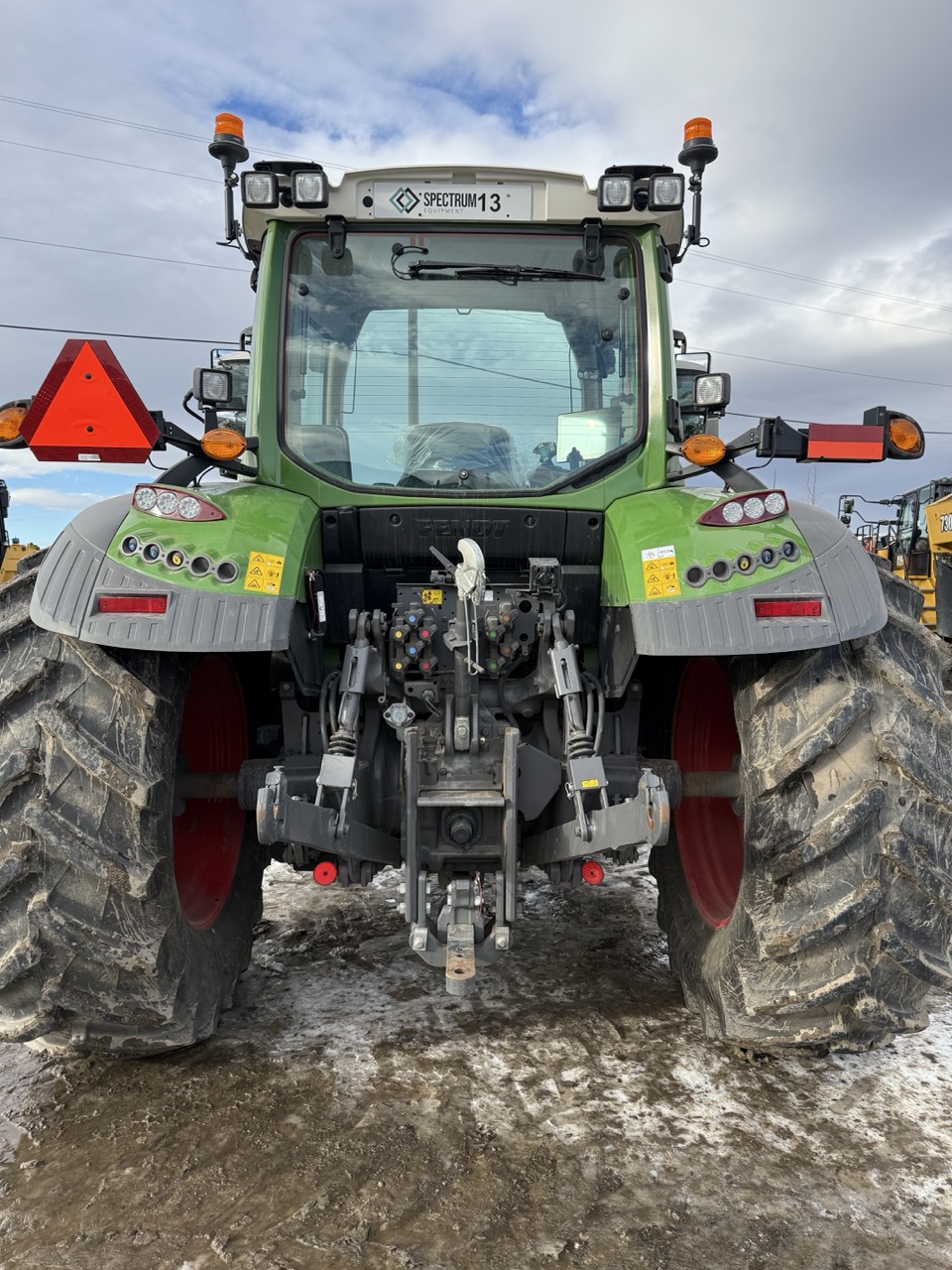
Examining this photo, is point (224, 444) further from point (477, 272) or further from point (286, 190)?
point (477, 272)

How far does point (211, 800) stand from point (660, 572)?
6.04 ft

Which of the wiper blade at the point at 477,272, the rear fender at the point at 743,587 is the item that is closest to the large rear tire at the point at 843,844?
the rear fender at the point at 743,587

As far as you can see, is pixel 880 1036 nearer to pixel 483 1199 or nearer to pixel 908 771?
pixel 908 771

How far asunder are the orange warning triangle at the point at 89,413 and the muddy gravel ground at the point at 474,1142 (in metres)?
1.79

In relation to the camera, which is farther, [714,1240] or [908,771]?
[908,771]

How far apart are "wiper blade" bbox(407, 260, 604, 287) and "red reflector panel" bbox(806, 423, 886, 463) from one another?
110 centimetres

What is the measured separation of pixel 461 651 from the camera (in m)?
2.54

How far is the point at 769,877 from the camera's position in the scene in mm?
2359

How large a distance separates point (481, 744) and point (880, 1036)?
1342 millimetres

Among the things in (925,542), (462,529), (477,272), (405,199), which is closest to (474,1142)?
(462,529)

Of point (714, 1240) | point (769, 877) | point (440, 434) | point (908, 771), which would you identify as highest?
point (440, 434)

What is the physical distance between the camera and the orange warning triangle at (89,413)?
231 cm

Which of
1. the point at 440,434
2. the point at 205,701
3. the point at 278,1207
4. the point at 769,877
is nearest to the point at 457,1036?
the point at 278,1207

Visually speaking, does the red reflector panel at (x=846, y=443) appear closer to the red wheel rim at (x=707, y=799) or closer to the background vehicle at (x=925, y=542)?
the red wheel rim at (x=707, y=799)
